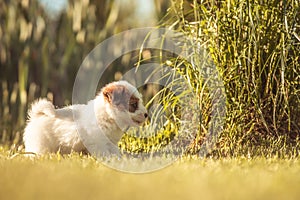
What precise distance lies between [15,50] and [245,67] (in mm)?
3208

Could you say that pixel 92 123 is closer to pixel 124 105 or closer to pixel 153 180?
pixel 124 105

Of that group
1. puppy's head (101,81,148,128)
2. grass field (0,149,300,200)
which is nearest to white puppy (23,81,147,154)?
puppy's head (101,81,148,128)

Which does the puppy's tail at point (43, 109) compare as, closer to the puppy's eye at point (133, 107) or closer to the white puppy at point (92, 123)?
the white puppy at point (92, 123)

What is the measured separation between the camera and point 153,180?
296 centimetres

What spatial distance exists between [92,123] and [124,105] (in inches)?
9.8

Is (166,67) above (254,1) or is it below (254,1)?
below

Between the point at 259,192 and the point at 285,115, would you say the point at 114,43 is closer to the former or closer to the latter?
the point at 285,115

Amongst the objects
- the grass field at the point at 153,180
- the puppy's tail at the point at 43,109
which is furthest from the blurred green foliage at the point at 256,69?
the puppy's tail at the point at 43,109

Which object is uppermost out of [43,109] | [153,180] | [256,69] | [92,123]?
[256,69]

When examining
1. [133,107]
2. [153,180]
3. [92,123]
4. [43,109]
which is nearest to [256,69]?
[133,107]

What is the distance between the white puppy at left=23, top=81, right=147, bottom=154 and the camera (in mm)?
4094

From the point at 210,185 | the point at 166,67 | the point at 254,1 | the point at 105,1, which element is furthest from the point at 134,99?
the point at 105,1

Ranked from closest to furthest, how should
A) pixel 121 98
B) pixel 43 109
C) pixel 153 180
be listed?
pixel 153 180 < pixel 121 98 < pixel 43 109

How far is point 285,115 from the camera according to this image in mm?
4395
